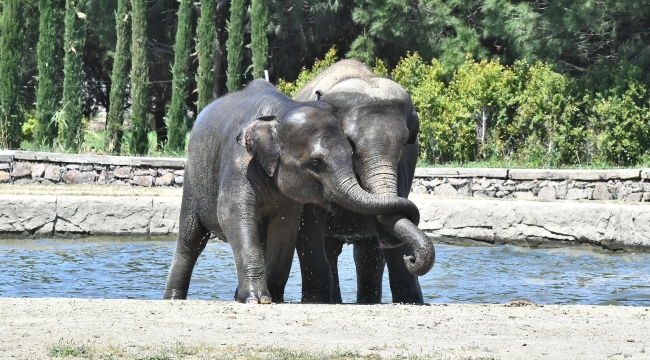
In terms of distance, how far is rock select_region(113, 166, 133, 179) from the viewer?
22.7 metres

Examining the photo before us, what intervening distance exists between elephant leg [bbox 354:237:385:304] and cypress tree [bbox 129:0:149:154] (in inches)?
739

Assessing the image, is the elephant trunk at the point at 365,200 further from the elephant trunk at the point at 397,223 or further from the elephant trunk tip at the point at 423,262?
the elephant trunk tip at the point at 423,262

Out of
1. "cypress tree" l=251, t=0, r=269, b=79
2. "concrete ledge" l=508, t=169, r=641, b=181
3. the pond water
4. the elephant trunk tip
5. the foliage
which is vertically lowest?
the pond water

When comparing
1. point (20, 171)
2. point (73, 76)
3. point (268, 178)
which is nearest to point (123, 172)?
point (20, 171)

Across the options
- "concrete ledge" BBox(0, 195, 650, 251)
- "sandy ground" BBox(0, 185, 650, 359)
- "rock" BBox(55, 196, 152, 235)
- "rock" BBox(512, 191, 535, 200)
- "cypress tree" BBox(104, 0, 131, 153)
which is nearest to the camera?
"sandy ground" BBox(0, 185, 650, 359)

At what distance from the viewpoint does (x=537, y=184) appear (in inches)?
802

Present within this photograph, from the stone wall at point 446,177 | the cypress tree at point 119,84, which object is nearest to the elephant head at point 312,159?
the stone wall at point 446,177

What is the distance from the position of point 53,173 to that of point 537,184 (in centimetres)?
889

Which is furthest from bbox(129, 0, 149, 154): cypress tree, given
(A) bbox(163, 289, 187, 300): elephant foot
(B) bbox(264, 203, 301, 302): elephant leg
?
(B) bbox(264, 203, 301, 302): elephant leg

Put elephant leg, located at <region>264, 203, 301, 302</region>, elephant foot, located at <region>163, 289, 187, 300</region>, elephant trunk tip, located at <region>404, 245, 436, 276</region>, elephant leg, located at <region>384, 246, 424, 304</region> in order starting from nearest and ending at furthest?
elephant trunk tip, located at <region>404, 245, 436, 276</region> → elephant leg, located at <region>264, 203, 301, 302</region> → elephant leg, located at <region>384, 246, 424, 304</region> → elephant foot, located at <region>163, 289, 187, 300</region>

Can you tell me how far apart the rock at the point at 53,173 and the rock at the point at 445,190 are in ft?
23.1

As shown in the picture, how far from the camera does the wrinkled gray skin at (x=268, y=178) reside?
342 inches

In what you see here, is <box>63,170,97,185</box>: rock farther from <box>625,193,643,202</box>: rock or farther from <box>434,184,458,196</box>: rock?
<box>625,193,643,202</box>: rock

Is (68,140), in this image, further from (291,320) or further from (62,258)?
(291,320)
